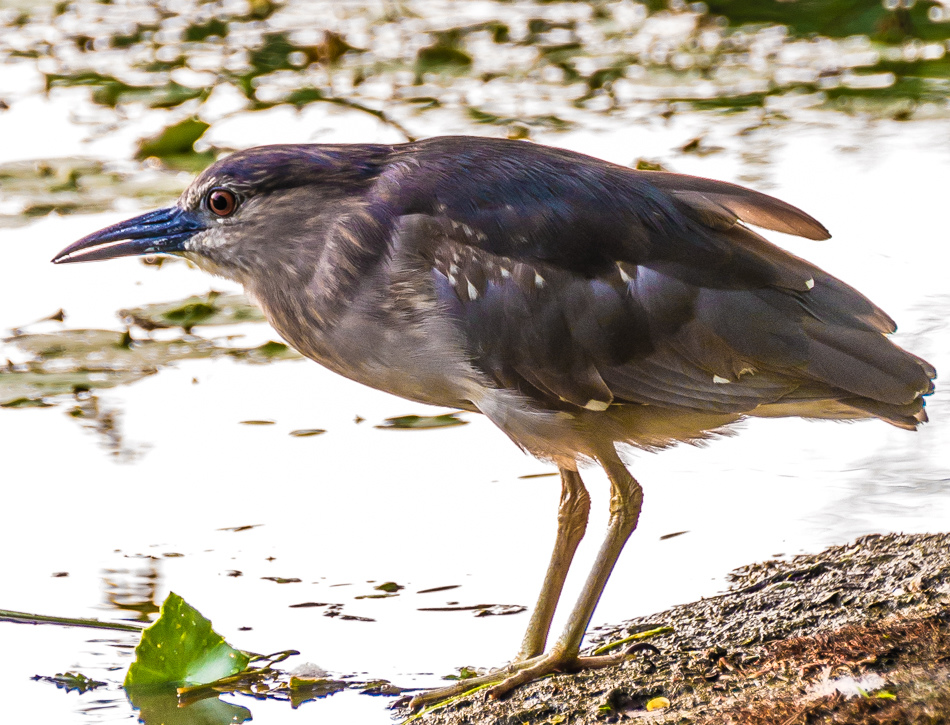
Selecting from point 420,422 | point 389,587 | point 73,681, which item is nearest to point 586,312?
point 389,587

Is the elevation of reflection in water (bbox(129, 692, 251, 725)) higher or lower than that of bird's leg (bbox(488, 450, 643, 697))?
lower

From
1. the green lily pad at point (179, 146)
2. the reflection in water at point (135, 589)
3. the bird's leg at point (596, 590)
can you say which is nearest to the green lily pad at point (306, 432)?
the reflection in water at point (135, 589)

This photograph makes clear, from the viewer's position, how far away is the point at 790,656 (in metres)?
3.55

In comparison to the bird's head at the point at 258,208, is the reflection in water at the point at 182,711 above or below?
below

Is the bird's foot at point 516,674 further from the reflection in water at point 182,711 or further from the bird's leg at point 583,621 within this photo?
the reflection in water at point 182,711

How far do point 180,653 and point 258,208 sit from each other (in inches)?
52.2

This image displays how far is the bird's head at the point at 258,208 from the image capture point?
162 inches

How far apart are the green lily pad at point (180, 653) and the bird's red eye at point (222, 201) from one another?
3.84ft

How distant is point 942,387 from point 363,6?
7.19 meters

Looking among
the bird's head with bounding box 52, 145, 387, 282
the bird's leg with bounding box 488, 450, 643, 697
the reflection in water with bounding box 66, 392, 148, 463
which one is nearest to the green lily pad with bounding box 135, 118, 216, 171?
the reflection in water with bounding box 66, 392, 148, 463

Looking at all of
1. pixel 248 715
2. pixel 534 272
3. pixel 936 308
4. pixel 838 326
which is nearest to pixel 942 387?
pixel 936 308

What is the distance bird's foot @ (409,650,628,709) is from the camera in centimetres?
387

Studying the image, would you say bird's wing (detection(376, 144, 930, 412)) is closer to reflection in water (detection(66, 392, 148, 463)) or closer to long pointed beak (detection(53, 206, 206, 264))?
long pointed beak (detection(53, 206, 206, 264))

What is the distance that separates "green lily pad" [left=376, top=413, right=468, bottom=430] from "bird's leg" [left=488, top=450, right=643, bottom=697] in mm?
1778
